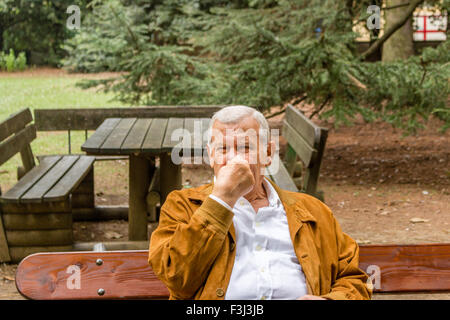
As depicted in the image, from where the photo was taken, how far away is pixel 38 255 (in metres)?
2.12

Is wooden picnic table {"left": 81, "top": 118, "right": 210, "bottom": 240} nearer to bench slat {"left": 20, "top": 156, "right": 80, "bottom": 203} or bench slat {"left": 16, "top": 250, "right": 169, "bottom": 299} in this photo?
bench slat {"left": 20, "top": 156, "right": 80, "bottom": 203}

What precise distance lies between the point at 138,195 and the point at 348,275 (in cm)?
307

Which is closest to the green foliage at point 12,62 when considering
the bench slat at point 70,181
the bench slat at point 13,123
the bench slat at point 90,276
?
the bench slat at point 13,123

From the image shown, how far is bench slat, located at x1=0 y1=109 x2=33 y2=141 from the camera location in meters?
4.75

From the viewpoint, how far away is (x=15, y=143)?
16.7ft

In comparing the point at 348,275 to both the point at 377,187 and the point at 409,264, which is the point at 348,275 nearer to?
the point at 409,264

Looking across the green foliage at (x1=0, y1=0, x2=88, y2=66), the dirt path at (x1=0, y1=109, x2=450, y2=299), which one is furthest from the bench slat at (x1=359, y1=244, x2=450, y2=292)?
the green foliage at (x1=0, y1=0, x2=88, y2=66)

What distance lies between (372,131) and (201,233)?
1038 cm

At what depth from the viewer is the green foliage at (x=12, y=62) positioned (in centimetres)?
2377

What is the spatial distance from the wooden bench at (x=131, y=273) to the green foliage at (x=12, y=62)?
23.2 m

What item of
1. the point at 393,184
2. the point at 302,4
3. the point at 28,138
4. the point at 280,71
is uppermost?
the point at 302,4

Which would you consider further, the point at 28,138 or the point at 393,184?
the point at 393,184

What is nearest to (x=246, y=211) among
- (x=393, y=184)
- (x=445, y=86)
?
(x=445, y=86)
